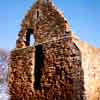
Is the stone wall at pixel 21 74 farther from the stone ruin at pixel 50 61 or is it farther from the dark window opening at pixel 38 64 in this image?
the dark window opening at pixel 38 64

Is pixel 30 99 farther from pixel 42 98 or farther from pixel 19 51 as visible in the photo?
pixel 19 51

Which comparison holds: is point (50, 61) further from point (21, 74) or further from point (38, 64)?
point (21, 74)

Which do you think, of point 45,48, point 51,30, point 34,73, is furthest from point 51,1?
point 34,73

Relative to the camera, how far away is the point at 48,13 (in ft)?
28.3

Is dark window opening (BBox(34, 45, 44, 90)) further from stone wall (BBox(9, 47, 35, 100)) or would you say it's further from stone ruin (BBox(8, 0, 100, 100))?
stone wall (BBox(9, 47, 35, 100))

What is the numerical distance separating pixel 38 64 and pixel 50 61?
2.34ft

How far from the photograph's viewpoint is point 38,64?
320 inches

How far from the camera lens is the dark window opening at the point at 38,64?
7906mm

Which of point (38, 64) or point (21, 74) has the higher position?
point (38, 64)

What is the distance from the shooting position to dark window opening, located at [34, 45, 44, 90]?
7.91 m

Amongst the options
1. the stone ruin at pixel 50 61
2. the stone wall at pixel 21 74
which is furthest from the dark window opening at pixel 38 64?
the stone wall at pixel 21 74

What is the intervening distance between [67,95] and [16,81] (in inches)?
111

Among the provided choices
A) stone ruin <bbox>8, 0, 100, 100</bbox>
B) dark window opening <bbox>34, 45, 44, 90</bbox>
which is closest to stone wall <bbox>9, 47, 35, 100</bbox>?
stone ruin <bbox>8, 0, 100, 100</bbox>

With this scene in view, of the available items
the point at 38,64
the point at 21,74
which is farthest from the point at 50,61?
the point at 21,74
